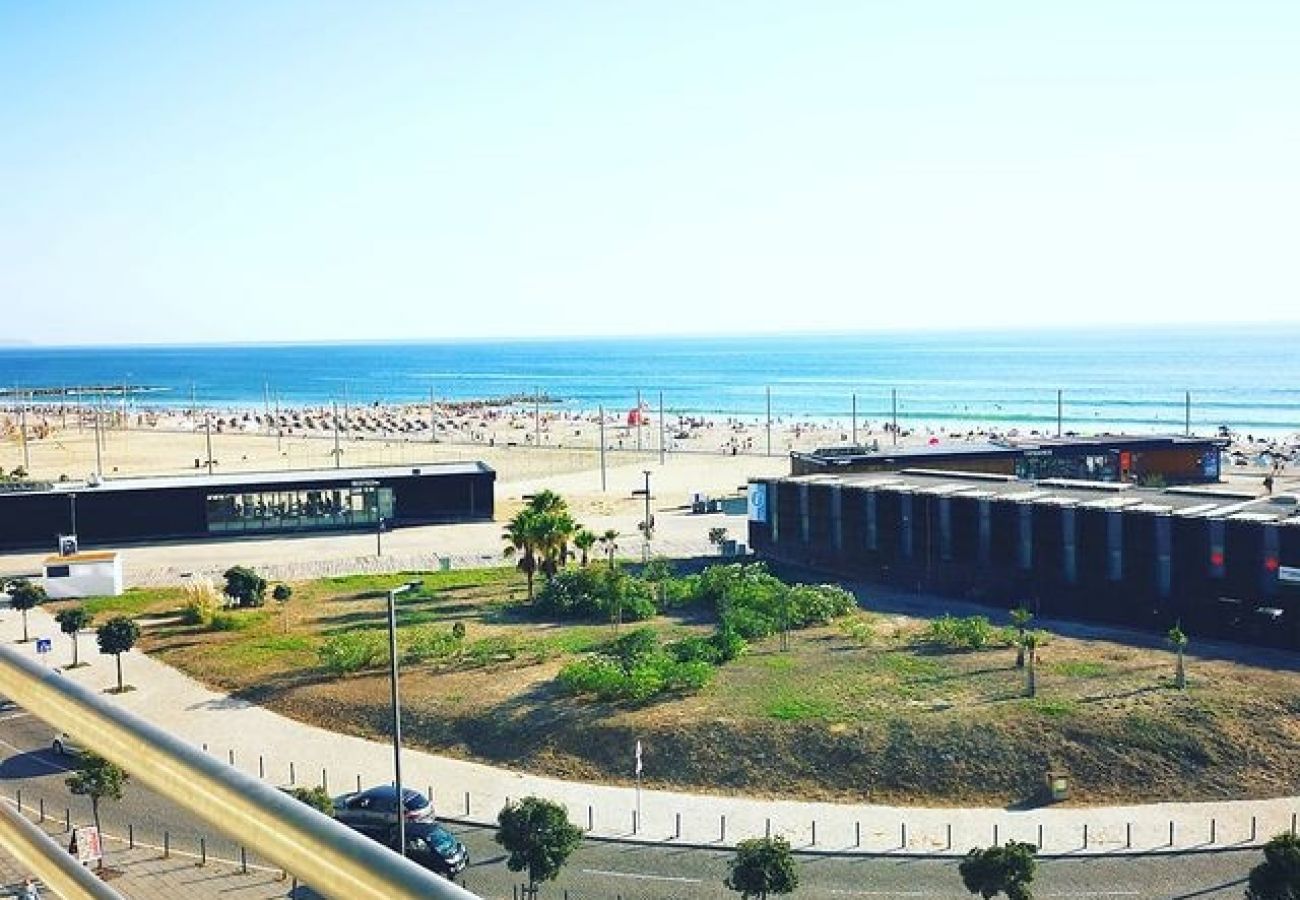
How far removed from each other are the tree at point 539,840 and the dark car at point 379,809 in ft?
10.0

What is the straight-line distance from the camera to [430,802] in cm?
2820

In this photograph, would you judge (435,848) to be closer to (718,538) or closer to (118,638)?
(118,638)

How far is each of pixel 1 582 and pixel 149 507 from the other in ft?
43.6

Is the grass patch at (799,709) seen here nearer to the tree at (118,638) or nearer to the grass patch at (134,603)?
the tree at (118,638)

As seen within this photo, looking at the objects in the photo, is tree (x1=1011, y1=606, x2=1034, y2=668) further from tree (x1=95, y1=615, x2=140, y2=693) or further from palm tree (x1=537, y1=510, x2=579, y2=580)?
A: tree (x1=95, y1=615, x2=140, y2=693)

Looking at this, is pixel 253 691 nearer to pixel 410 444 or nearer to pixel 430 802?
pixel 430 802

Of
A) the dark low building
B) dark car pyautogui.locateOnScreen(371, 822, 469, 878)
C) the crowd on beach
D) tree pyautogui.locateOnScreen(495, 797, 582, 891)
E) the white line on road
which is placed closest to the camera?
tree pyautogui.locateOnScreen(495, 797, 582, 891)

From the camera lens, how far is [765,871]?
22078 millimetres

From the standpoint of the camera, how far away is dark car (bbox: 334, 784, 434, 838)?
2617 cm

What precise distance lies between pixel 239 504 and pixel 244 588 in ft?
67.5

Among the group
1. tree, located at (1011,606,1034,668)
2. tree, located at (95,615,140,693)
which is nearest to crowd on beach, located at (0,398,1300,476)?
tree, located at (1011,606,1034,668)

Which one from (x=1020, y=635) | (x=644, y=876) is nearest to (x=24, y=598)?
(x=644, y=876)

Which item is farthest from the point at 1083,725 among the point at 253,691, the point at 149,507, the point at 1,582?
the point at 149,507

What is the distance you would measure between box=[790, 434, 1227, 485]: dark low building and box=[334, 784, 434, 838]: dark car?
117ft
